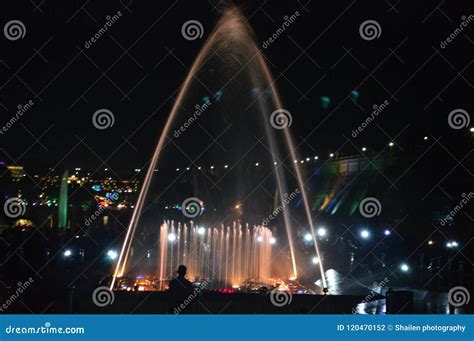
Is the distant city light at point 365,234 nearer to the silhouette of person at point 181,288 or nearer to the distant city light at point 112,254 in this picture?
the distant city light at point 112,254

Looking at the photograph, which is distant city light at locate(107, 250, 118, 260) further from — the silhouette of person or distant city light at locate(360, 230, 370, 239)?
distant city light at locate(360, 230, 370, 239)

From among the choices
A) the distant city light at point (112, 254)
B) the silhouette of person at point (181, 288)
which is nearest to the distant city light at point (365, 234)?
the distant city light at point (112, 254)

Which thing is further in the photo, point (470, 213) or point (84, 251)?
point (470, 213)

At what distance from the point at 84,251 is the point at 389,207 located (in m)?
18.4

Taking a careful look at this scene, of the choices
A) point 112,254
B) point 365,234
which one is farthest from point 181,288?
point 365,234

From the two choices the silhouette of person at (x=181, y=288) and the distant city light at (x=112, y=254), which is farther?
the distant city light at (x=112, y=254)

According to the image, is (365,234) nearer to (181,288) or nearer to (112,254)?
(112,254)

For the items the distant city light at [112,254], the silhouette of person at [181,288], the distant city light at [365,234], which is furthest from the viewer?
the distant city light at [365,234]

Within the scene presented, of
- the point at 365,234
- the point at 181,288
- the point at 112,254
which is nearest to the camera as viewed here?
the point at 181,288

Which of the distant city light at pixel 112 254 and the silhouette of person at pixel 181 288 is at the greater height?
the distant city light at pixel 112 254

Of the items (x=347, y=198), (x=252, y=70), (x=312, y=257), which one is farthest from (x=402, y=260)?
(x=347, y=198)

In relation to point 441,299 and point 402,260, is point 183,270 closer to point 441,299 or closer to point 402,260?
point 441,299

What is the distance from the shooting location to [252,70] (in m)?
21.2

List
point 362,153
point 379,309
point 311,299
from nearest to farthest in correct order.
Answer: point 311,299 → point 379,309 → point 362,153
